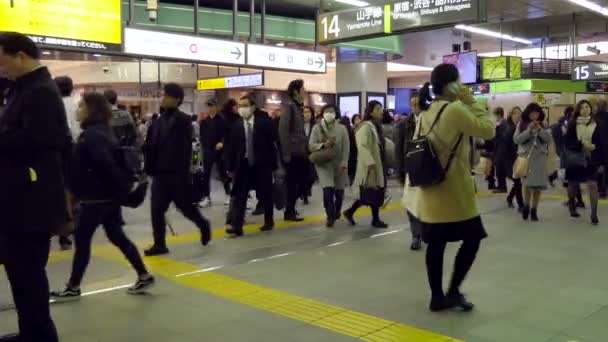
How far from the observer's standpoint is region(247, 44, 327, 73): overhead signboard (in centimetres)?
1096

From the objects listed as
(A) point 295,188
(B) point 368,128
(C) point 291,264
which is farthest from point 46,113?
(A) point 295,188

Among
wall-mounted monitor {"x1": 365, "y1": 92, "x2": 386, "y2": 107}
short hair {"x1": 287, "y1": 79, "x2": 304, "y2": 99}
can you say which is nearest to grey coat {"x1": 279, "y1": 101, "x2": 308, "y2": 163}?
short hair {"x1": 287, "y1": 79, "x2": 304, "y2": 99}

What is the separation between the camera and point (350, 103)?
1725cm

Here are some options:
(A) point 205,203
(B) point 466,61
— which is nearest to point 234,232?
(A) point 205,203

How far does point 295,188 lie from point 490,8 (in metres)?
8.83

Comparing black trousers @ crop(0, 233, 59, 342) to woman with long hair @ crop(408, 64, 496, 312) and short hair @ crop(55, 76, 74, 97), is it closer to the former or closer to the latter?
woman with long hair @ crop(408, 64, 496, 312)

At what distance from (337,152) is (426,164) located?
11.3 feet

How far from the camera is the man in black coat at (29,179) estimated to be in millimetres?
2846

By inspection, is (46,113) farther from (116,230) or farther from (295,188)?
(295,188)

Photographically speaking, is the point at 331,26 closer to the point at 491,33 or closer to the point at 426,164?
the point at 426,164

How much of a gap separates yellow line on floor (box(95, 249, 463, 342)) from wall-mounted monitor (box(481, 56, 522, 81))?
15172 millimetres

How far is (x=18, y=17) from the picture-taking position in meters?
8.12

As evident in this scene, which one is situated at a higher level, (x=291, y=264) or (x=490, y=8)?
(x=490, y=8)

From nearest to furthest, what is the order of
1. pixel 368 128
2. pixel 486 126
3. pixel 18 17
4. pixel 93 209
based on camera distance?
pixel 486 126
pixel 93 209
pixel 368 128
pixel 18 17
